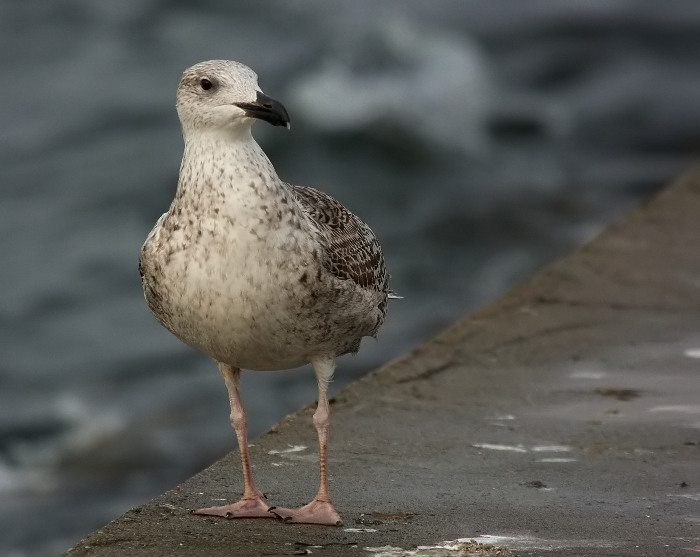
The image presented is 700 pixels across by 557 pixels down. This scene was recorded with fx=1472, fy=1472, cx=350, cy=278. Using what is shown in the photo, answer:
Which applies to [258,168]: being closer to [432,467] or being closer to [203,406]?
[432,467]

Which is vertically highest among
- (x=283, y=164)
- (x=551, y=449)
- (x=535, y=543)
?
(x=283, y=164)

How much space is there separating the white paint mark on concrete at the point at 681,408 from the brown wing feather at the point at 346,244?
1.51 metres

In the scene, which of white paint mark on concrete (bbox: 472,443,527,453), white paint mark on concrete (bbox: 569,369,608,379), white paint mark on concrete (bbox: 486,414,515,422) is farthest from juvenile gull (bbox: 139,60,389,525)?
white paint mark on concrete (bbox: 569,369,608,379)

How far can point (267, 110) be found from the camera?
15.8 ft

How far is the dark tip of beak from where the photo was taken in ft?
15.8

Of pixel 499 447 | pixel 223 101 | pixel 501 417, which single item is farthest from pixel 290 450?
pixel 223 101

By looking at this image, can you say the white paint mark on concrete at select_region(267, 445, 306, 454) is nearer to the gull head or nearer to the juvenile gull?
the juvenile gull

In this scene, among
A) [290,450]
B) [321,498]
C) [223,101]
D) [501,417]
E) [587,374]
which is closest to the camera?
[223,101]

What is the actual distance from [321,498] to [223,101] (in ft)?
4.61

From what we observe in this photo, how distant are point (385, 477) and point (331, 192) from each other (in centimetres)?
969

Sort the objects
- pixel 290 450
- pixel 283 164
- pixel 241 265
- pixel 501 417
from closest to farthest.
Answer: pixel 241 265
pixel 290 450
pixel 501 417
pixel 283 164

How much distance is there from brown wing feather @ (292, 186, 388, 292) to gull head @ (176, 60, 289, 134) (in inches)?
20.0

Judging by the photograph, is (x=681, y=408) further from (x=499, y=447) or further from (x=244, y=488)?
(x=244, y=488)

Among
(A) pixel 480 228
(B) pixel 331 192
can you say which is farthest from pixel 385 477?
(B) pixel 331 192
